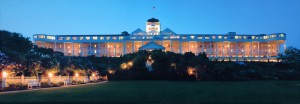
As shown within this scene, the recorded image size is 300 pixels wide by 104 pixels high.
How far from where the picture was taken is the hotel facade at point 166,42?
143000mm

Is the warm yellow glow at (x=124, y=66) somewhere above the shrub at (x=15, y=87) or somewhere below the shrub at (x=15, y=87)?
above

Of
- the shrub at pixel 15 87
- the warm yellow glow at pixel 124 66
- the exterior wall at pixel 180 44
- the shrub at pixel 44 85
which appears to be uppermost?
the exterior wall at pixel 180 44

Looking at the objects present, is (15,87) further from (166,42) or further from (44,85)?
(166,42)

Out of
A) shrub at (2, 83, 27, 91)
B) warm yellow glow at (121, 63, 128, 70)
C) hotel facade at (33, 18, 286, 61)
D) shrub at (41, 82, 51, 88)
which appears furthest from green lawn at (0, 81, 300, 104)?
hotel facade at (33, 18, 286, 61)

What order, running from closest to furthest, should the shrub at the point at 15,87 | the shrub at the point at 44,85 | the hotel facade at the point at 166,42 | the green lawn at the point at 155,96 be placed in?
the green lawn at the point at 155,96 < the shrub at the point at 15,87 < the shrub at the point at 44,85 < the hotel facade at the point at 166,42

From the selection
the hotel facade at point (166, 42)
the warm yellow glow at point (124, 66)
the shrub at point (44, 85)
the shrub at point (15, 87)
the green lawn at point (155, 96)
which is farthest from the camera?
the hotel facade at point (166, 42)

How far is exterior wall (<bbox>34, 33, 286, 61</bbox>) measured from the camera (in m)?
144

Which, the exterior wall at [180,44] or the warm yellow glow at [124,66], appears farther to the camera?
the exterior wall at [180,44]

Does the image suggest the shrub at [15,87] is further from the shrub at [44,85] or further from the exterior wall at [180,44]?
the exterior wall at [180,44]

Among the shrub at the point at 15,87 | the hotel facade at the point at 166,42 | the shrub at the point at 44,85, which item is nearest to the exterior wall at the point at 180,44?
the hotel facade at the point at 166,42

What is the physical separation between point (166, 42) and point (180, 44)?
577cm

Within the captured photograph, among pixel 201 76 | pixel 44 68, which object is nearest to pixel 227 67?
pixel 201 76

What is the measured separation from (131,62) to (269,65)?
48.3 metres

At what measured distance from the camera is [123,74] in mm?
66125
